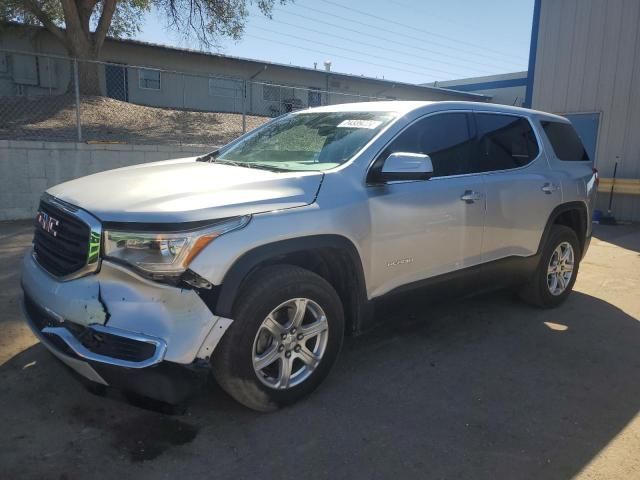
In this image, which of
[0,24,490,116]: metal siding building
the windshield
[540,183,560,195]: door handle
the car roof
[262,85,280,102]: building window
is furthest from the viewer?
[262,85,280,102]: building window

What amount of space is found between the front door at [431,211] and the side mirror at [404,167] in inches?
4.1

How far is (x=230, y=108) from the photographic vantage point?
2256cm

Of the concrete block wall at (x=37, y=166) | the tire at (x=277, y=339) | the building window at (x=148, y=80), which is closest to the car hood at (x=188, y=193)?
the tire at (x=277, y=339)

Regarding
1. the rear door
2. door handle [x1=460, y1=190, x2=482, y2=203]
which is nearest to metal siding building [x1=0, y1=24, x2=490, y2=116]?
the rear door

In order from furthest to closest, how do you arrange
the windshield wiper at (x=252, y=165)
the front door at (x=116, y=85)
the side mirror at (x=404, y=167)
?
the front door at (x=116, y=85) < the windshield wiper at (x=252, y=165) < the side mirror at (x=404, y=167)

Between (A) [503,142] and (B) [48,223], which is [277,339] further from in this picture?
(A) [503,142]

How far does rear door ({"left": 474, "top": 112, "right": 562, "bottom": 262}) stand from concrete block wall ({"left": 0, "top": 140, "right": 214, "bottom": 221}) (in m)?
7.23

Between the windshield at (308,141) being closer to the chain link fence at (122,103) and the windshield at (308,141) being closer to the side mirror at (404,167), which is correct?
the side mirror at (404,167)

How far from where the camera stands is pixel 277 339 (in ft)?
9.65

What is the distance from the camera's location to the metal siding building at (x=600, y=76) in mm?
11133

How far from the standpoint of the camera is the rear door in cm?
414

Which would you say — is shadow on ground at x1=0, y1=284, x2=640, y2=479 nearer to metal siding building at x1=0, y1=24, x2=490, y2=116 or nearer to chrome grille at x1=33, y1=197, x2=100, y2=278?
chrome grille at x1=33, y1=197, x2=100, y2=278

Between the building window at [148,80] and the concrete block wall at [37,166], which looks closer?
the concrete block wall at [37,166]

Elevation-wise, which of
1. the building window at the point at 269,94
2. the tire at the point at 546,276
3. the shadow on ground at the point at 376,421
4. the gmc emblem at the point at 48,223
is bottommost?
the shadow on ground at the point at 376,421
